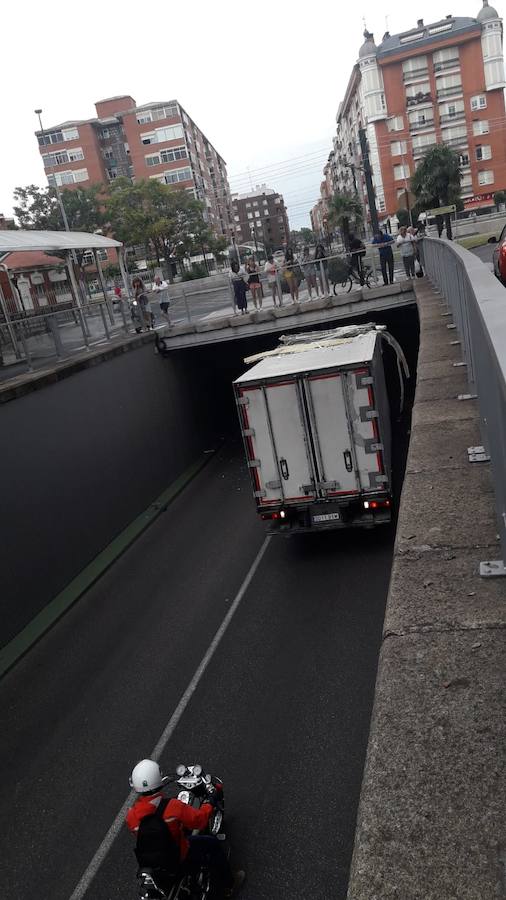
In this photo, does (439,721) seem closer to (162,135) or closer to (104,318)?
(104,318)

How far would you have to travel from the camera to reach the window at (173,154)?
90.5m

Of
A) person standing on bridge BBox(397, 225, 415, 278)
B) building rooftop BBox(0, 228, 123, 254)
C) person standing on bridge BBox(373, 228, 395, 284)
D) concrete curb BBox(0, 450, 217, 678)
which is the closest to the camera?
concrete curb BBox(0, 450, 217, 678)

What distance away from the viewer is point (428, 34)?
8050 cm

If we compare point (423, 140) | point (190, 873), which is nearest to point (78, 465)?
point (190, 873)

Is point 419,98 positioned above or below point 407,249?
above

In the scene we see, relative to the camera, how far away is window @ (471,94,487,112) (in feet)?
266

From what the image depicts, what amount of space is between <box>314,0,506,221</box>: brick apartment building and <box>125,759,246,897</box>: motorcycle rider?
82.9m

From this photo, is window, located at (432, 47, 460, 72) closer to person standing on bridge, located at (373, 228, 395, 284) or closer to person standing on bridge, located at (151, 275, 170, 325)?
person standing on bridge, located at (373, 228, 395, 284)

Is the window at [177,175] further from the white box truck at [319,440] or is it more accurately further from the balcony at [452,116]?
the white box truck at [319,440]

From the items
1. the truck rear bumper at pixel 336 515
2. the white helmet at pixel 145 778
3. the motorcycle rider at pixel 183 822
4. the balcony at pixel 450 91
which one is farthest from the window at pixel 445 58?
the white helmet at pixel 145 778

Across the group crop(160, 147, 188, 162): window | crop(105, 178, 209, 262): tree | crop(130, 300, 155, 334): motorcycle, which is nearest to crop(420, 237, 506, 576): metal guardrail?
crop(130, 300, 155, 334): motorcycle

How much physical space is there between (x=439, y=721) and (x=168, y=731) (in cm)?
706

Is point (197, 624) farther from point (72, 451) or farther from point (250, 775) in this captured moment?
point (72, 451)

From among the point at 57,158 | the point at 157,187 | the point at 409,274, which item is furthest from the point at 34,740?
the point at 57,158
